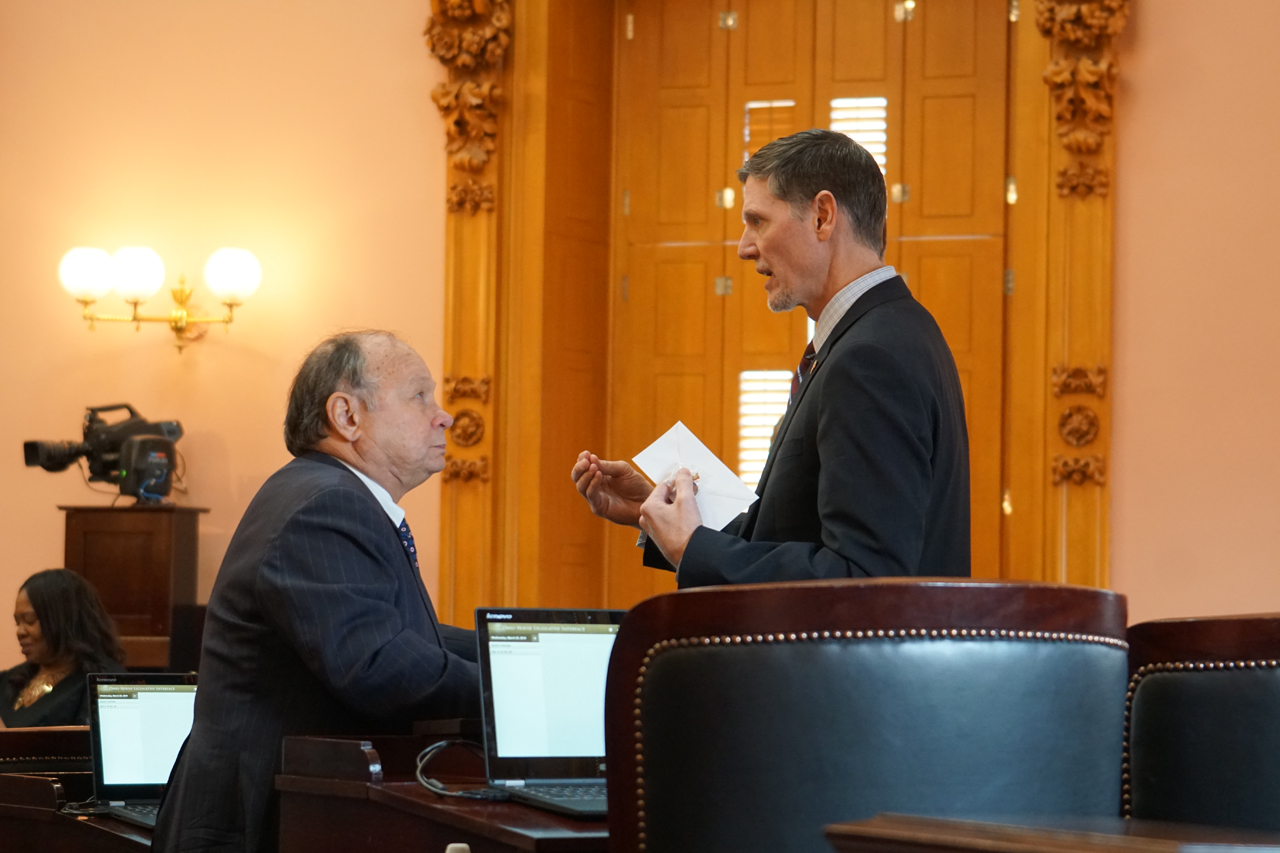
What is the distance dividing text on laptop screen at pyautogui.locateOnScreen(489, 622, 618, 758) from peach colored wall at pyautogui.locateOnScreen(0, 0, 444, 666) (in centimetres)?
519

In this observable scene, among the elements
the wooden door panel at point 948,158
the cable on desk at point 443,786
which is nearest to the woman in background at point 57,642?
the cable on desk at point 443,786

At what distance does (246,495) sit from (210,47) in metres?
2.40

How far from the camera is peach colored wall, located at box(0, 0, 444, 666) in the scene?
7559mm

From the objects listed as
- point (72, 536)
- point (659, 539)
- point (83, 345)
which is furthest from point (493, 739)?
point (83, 345)

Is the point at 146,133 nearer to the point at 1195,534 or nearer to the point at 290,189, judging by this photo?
the point at 290,189

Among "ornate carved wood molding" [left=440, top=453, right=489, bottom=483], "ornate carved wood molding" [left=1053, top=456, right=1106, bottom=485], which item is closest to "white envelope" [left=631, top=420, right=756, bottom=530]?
"ornate carved wood molding" [left=1053, top=456, right=1106, bottom=485]

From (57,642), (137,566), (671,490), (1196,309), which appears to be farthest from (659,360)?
(671,490)

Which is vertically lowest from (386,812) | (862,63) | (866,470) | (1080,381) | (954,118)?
(386,812)

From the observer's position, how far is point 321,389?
2881mm

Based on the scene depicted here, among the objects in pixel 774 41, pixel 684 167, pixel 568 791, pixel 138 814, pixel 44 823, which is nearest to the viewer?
pixel 568 791

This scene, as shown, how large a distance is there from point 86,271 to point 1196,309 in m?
5.45

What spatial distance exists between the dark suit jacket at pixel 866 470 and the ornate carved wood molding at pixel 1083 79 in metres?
4.76

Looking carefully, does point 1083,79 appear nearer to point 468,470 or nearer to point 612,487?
point 468,470

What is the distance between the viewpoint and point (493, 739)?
6.73ft
